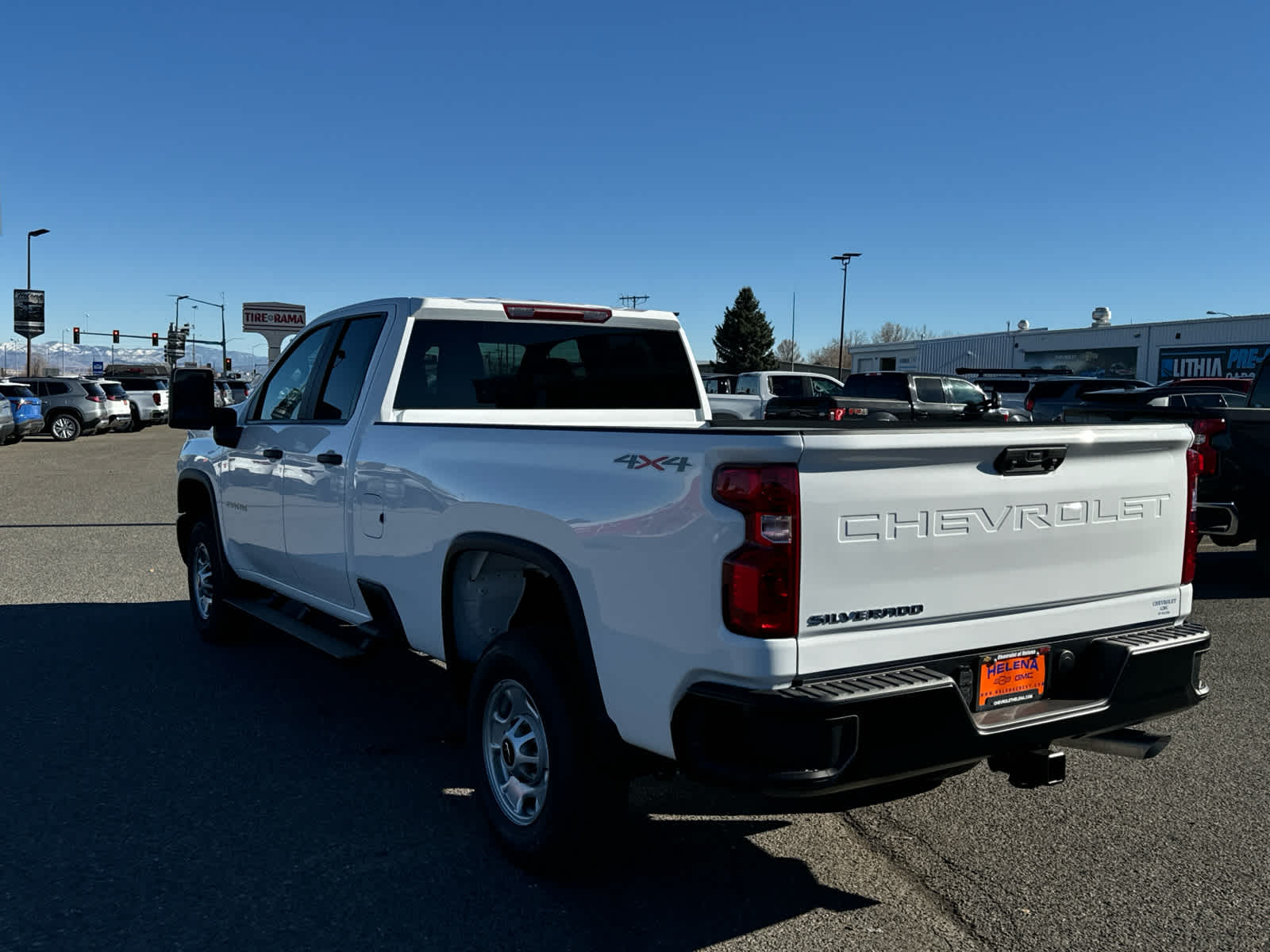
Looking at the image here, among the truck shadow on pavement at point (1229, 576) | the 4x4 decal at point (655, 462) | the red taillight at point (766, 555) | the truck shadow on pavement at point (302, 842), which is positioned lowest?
the truck shadow on pavement at point (302, 842)

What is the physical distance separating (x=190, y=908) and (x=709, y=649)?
1908mm

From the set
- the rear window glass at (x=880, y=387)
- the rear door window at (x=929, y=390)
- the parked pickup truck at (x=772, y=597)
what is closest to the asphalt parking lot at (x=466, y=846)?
the parked pickup truck at (x=772, y=597)

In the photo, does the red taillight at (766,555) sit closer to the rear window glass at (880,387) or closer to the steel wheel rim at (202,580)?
the steel wheel rim at (202,580)

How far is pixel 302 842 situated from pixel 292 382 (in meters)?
2.82

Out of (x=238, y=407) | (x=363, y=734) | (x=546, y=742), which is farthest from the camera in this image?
(x=238, y=407)

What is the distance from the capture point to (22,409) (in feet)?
88.2

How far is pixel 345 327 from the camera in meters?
5.44

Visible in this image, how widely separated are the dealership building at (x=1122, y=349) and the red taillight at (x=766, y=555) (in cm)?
4027

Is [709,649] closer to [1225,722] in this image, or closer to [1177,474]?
[1177,474]

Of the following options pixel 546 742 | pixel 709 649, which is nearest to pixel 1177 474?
pixel 709 649

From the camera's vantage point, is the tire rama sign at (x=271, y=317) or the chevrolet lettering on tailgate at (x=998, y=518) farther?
the tire rama sign at (x=271, y=317)

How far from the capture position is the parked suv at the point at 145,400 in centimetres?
3609

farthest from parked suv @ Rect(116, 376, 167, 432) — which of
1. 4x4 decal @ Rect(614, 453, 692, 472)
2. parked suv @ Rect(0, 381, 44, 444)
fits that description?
4x4 decal @ Rect(614, 453, 692, 472)

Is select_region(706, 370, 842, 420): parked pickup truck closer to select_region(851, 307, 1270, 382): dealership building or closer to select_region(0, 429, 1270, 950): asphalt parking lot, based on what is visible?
select_region(851, 307, 1270, 382): dealership building
